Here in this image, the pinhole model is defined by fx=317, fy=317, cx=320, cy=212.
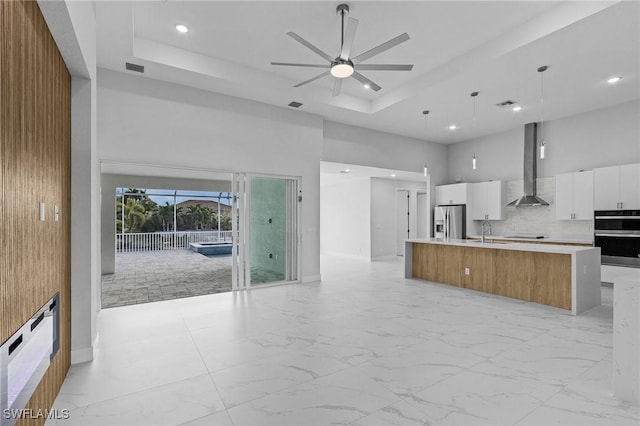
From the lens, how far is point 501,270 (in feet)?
16.8

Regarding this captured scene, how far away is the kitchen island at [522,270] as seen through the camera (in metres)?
4.30

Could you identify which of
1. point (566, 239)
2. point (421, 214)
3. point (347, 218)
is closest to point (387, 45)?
point (566, 239)

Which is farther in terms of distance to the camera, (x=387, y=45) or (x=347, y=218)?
(x=347, y=218)

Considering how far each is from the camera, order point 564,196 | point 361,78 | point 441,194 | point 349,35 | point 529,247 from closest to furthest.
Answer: point 349,35 < point 361,78 < point 529,247 < point 564,196 < point 441,194

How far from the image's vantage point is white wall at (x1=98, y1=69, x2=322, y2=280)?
4520 mm

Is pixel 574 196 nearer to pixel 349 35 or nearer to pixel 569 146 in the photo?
pixel 569 146

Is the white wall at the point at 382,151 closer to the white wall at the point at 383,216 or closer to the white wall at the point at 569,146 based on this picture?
the white wall at the point at 569,146

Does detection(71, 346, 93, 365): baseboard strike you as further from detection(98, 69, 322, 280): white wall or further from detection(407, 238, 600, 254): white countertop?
detection(407, 238, 600, 254): white countertop

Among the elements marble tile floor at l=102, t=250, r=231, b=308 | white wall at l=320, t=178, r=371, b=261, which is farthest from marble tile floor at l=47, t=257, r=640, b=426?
white wall at l=320, t=178, r=371, b=261

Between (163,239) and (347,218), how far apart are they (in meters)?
6.65

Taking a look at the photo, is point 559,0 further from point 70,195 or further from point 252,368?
point 70,195

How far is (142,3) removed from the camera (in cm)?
348

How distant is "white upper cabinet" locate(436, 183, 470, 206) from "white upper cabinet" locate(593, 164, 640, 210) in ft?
8.44

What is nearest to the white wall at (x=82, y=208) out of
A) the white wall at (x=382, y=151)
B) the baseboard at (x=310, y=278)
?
the baseboard at (x=310, y=278)
